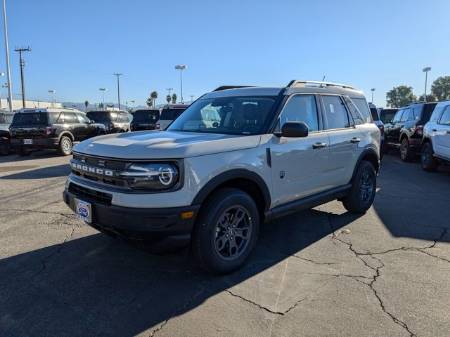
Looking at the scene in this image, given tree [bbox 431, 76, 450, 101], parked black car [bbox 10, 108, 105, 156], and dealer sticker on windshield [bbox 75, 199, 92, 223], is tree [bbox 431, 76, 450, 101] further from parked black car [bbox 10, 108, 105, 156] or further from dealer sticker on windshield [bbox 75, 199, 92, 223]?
dealer sticker on windshield [bbox 75, 199, 92, 223]

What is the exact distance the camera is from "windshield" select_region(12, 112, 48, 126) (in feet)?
49.3

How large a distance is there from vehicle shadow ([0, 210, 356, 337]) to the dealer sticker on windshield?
617 millimetres

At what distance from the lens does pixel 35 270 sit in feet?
14.4

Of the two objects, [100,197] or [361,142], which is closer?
[100,197]

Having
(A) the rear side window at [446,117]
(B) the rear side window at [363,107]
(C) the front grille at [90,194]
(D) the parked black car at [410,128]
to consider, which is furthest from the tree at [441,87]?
(C) the front grille at [90,194]

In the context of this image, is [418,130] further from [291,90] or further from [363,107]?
[291,90]

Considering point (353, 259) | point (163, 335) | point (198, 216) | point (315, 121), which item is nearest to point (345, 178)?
point (315, 121)

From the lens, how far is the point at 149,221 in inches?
143

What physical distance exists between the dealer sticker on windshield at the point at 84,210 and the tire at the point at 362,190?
3.87 meters

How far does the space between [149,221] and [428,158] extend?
9723mm

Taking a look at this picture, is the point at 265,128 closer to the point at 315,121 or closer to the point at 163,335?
the point at 315,121

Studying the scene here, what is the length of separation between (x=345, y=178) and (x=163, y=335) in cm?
376

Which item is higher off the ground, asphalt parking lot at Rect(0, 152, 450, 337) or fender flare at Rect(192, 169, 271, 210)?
fender flare at Rect(192, 169, 271, 210)

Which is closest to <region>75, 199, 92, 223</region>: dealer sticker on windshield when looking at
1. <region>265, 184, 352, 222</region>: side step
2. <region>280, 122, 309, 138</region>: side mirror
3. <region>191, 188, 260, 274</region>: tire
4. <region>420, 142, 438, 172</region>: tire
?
<region>191, 188, 260, 274</region>: tire
